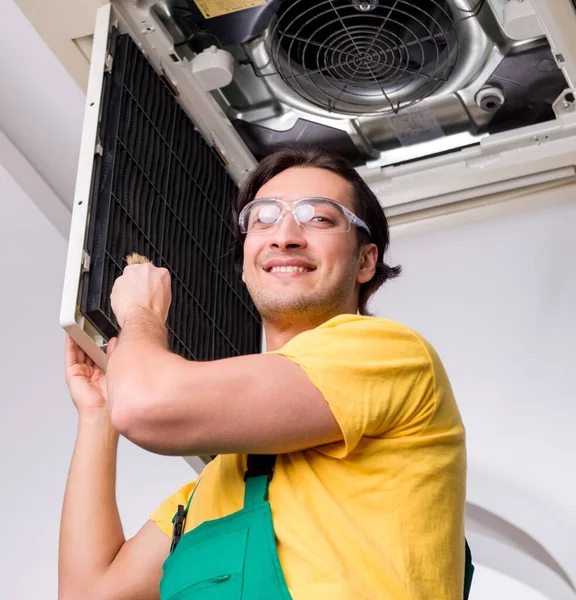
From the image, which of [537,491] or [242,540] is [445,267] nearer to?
[537,491]

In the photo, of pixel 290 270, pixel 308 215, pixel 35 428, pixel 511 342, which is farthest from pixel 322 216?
pixel 35 428

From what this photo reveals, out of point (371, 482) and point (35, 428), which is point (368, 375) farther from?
point (35, 428)

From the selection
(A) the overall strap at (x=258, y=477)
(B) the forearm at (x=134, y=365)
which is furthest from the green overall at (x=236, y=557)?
(B) the forearm at (x=134, y=365)

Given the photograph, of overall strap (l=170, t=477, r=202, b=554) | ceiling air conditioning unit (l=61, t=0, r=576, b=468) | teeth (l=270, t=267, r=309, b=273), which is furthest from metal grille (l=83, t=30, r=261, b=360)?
overall strap (l=170, t=477, r=202, b=554)

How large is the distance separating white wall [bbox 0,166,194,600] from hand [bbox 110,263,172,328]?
1.61 m

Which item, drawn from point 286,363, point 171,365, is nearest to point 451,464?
point 286,363

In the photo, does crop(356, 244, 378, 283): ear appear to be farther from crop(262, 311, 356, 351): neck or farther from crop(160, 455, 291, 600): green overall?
crop(160, 455, 291, 600): green overall

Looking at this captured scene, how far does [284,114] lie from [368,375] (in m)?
1.43

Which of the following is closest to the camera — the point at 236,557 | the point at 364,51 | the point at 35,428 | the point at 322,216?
the point at 236,557

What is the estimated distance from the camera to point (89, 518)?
1.84 m

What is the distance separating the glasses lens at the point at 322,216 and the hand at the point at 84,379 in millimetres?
411

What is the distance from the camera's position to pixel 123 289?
5.60ft

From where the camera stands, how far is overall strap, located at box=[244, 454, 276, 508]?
1.51 metres

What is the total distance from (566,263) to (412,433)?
1.50 meters
